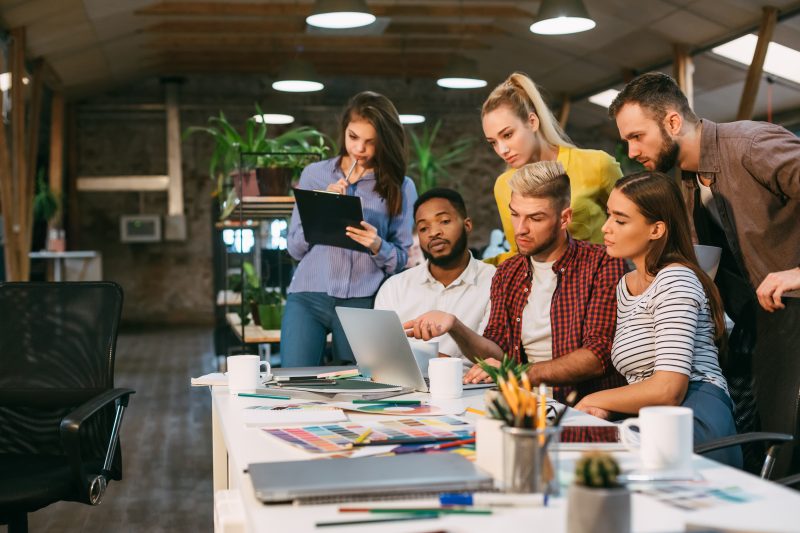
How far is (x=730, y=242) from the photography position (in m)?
2.54

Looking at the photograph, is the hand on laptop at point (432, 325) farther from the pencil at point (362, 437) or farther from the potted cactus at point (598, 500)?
the potted cactus at point (598, 500)

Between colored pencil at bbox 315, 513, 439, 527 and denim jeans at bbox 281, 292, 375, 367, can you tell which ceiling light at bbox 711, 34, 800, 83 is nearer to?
denim jeans at bbox 281, 292, 375, 367

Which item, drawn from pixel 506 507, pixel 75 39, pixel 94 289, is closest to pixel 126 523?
pixel 94 289

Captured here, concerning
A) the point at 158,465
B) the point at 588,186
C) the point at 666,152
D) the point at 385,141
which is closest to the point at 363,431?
the point at 666,152

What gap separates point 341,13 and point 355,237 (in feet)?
9.77

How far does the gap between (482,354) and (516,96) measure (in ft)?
2.74

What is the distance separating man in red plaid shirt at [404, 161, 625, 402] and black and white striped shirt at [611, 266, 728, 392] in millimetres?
78

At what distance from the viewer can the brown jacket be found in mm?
2438

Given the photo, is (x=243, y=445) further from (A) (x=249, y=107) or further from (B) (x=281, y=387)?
(A) (x=249, y=107)

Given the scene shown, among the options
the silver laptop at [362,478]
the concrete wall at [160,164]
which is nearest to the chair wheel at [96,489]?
the silver laptop at [362,478]

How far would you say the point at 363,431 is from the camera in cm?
177

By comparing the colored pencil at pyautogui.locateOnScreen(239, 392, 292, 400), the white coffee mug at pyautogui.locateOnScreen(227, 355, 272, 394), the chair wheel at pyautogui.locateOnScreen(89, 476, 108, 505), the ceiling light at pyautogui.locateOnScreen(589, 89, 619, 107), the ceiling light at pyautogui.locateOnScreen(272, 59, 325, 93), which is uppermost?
the ceiling light at pyautogui.locateOnScreen(589, 89, 619, 107)

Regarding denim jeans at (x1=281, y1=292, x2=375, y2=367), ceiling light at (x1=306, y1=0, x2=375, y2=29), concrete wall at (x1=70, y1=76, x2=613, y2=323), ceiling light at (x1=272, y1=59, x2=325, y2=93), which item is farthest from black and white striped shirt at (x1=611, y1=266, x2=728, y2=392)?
concrete wall at (x1=70, y1=76, x2=613, y2=323)


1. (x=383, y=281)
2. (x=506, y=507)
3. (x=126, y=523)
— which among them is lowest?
(x=126, y=523)
